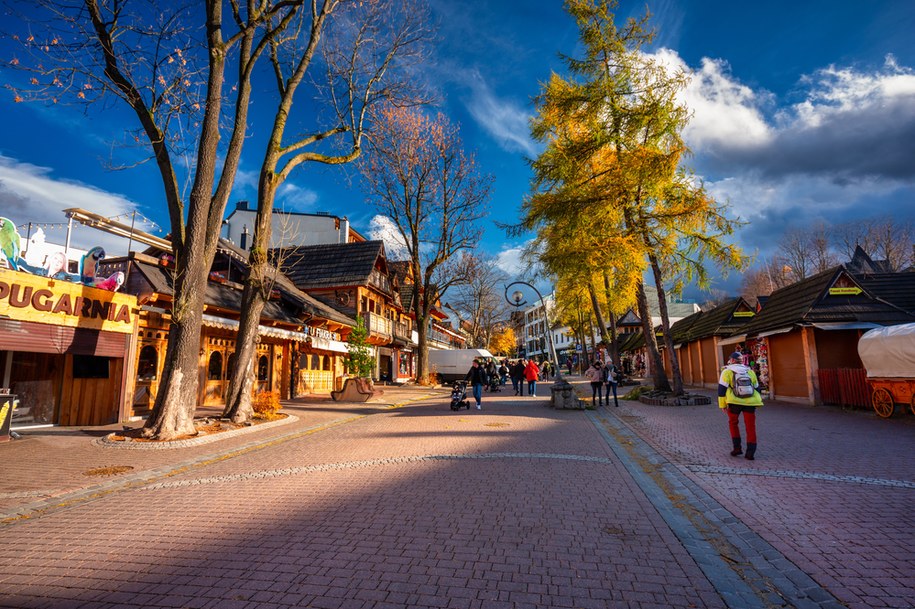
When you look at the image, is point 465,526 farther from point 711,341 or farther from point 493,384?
point 711,341

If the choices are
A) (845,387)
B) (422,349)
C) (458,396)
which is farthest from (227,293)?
(845,387)

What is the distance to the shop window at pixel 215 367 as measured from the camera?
56.1 feet

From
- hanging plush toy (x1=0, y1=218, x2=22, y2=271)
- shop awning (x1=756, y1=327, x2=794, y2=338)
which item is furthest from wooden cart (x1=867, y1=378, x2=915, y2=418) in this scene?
hanging plush toy (x1=0, y1=218, x2=22, y2=271)

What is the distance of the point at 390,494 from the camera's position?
5.73 m

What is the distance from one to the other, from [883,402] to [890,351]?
1447 millimetres

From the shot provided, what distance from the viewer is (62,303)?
11.0m

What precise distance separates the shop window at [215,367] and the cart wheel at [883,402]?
20021mm

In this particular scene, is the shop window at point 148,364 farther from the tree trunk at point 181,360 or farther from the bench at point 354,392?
the bench at point 354,392

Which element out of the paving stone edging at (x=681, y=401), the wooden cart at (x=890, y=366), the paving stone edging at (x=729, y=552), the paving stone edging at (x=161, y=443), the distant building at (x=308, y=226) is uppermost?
the distant building at (x=308, y=226)

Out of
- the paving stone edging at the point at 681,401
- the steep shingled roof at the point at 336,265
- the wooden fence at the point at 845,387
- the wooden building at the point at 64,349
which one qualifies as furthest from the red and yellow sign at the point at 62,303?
the wooden fence at the point at 845,387

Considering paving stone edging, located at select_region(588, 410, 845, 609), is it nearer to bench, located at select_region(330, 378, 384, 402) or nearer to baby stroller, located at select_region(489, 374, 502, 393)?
bench, located at select_region(330, 378, 384, 402)

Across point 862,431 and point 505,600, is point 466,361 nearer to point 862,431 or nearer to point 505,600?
point 862,431

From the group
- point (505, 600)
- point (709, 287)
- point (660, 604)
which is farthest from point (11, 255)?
point (709, 287)

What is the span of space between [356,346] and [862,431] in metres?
17.4
